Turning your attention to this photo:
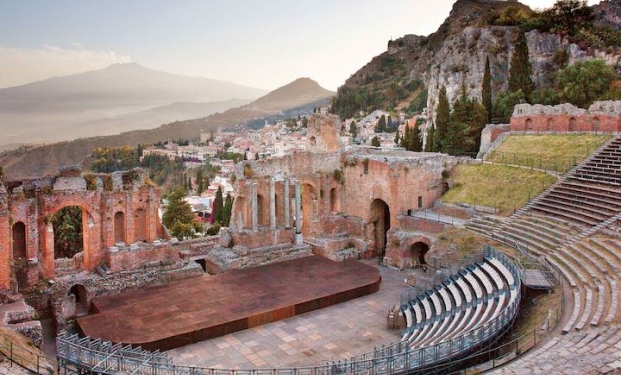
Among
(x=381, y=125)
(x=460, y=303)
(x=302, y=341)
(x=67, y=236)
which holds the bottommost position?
(x=302, y=341)

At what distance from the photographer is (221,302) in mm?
22922

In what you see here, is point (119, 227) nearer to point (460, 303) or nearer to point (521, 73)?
point (460, 303)

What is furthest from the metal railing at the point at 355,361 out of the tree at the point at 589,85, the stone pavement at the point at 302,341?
the tree at the point at 589,85

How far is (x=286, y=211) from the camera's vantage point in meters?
31.7

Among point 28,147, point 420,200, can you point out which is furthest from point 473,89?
point 28,147

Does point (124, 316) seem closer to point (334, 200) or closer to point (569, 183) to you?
point (334, 200)

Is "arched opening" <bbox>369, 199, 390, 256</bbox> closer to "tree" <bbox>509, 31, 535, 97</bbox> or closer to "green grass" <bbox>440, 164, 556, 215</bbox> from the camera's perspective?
"green grass" <bbox>440, 164, 556, 215</bbox>

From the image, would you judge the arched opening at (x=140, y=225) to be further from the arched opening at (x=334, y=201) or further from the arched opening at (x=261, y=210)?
the arched opening at (x=334, y=201)

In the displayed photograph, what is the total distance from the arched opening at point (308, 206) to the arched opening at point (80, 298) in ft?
45.3

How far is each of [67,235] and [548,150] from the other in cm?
3256

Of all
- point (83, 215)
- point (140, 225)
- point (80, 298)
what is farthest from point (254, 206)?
point (80, 298)

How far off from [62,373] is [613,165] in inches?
1062

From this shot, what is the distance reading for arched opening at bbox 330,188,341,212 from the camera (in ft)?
114

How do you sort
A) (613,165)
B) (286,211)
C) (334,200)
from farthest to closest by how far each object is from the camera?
(334,200)
(286,211)
(613,165)
